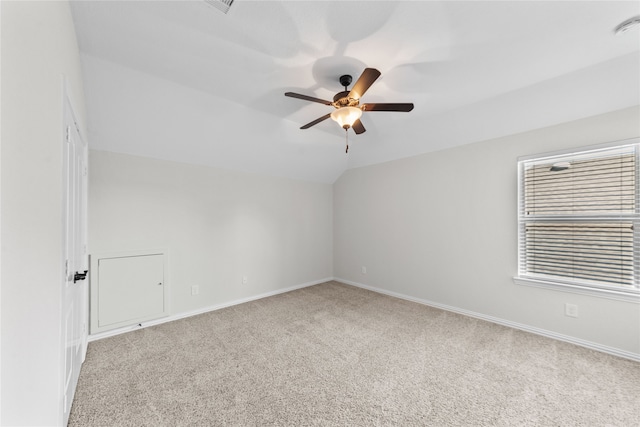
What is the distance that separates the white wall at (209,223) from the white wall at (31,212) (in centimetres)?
194

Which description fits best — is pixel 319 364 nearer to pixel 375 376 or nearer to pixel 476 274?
pixel 375 376

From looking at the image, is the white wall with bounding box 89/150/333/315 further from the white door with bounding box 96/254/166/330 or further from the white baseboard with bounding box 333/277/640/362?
the white baseboard with bounding box 333/277/640/362

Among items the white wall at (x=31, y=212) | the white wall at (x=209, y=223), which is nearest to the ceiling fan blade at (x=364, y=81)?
the white wall at (x=31, y=212)

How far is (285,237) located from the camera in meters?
4.70

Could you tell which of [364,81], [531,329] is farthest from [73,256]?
[531,329]

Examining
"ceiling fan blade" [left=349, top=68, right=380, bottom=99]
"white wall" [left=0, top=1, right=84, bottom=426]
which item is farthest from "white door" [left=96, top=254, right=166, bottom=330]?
"ceiling fan blade" [left=349, top=68, right=380, bottom=99]

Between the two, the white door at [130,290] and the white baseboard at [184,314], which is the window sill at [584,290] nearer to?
the white baseboard at [184,314]

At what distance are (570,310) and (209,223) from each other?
4.40 m

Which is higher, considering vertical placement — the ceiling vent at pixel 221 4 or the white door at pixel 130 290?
the ceiling vent at pixel 221 4

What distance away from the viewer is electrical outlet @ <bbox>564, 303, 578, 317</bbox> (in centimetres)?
275

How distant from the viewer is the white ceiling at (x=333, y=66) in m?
1.72

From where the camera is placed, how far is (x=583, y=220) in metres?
2.75

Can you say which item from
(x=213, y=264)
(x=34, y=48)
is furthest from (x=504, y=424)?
(x=213, y=264)

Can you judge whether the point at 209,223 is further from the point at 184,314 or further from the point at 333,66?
the point at 333,66
